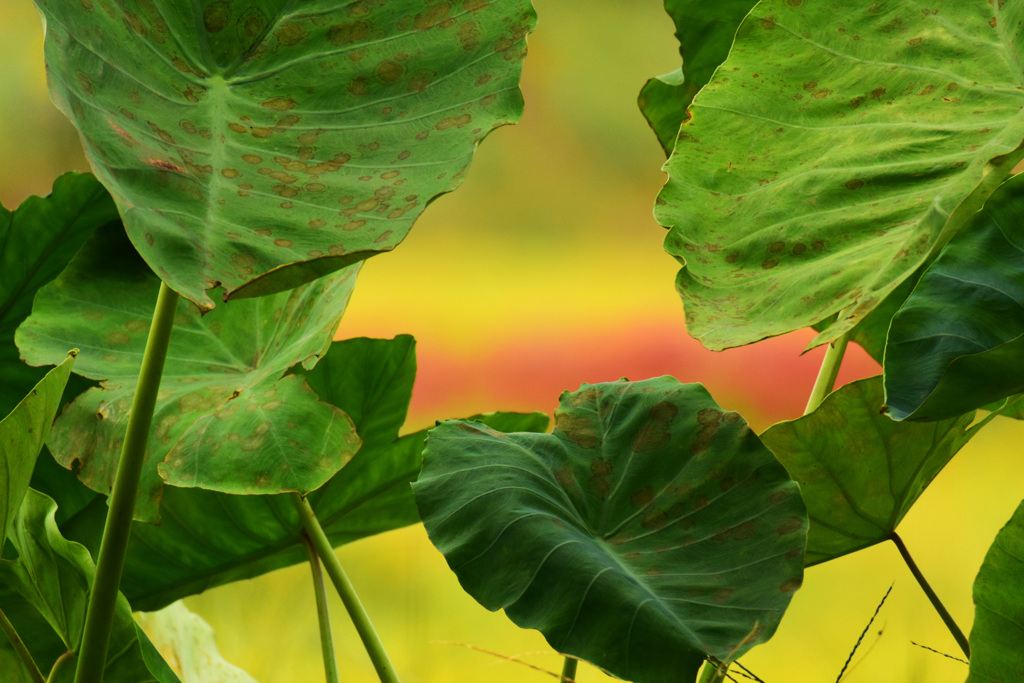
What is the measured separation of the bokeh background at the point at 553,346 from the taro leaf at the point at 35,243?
0.42 metres

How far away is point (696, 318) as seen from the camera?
474 millimetres

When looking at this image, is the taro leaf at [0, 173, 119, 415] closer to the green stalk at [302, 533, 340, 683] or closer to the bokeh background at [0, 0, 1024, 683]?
the green stalk at [302, 533, 340, 683]

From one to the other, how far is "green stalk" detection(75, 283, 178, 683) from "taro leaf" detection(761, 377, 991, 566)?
345 mm

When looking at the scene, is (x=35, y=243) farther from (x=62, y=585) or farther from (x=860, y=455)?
(x=860, y=455)

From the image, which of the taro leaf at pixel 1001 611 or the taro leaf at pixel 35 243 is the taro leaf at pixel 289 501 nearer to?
the taro leaf at pixel 35 243

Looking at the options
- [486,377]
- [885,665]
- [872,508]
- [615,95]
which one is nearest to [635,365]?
[486,377]

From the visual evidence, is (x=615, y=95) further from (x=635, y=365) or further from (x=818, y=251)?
(x=818, y=251)

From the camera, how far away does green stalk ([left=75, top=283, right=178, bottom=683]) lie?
47 centimetres

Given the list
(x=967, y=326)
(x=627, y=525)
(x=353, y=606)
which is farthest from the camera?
(x=353, y=606)

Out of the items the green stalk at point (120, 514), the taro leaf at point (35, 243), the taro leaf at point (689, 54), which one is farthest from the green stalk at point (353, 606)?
the taro leaf at point (689, 54)

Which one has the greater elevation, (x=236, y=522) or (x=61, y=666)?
(x=236, y=522)

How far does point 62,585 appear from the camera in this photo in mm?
569

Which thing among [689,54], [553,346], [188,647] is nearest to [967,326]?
[689,54]

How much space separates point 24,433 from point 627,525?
31cm
